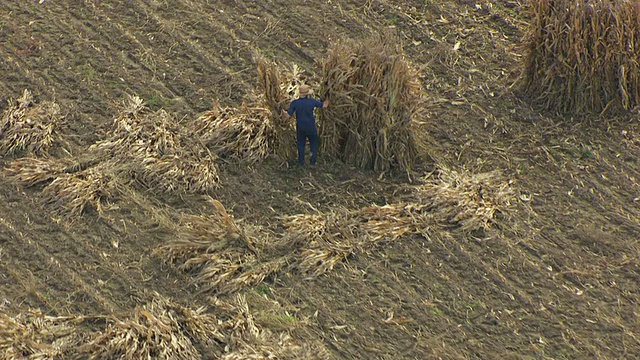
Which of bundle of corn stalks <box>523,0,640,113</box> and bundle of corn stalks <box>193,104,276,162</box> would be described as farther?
bundle of corn stalks <box>523,0,640,113</box>

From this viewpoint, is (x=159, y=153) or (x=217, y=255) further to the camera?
(x=159, y=153)

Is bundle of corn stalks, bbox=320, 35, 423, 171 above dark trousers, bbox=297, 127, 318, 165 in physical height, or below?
above

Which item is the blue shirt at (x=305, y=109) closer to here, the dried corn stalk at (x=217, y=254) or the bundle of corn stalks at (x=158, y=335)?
the dried corn stalk at (x=217, y=254)

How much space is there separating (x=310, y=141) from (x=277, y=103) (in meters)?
0.60

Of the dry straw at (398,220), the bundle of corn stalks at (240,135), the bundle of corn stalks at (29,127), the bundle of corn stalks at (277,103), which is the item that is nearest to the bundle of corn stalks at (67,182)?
the bundle of corn stalks at (29,127)

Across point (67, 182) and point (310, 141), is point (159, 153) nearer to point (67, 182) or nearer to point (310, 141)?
point (67, 182)

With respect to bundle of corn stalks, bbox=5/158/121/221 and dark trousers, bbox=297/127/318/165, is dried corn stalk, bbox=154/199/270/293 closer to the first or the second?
bundle of corn stalks, bbox=5/158/121/221

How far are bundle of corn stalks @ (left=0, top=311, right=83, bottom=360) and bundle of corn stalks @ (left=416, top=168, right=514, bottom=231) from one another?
3.98 metres

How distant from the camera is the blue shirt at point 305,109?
33.2 feet

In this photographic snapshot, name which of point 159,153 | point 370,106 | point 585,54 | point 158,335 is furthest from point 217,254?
point 585,54

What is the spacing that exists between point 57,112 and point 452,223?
502 cm

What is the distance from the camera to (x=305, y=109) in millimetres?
10133

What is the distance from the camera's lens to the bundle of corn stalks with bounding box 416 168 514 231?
32.6 ft

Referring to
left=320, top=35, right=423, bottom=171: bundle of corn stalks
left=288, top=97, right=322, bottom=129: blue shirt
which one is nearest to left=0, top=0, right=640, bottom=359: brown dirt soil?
left=320, top=35, right=423, bottom=171: bundle of corn stalks
